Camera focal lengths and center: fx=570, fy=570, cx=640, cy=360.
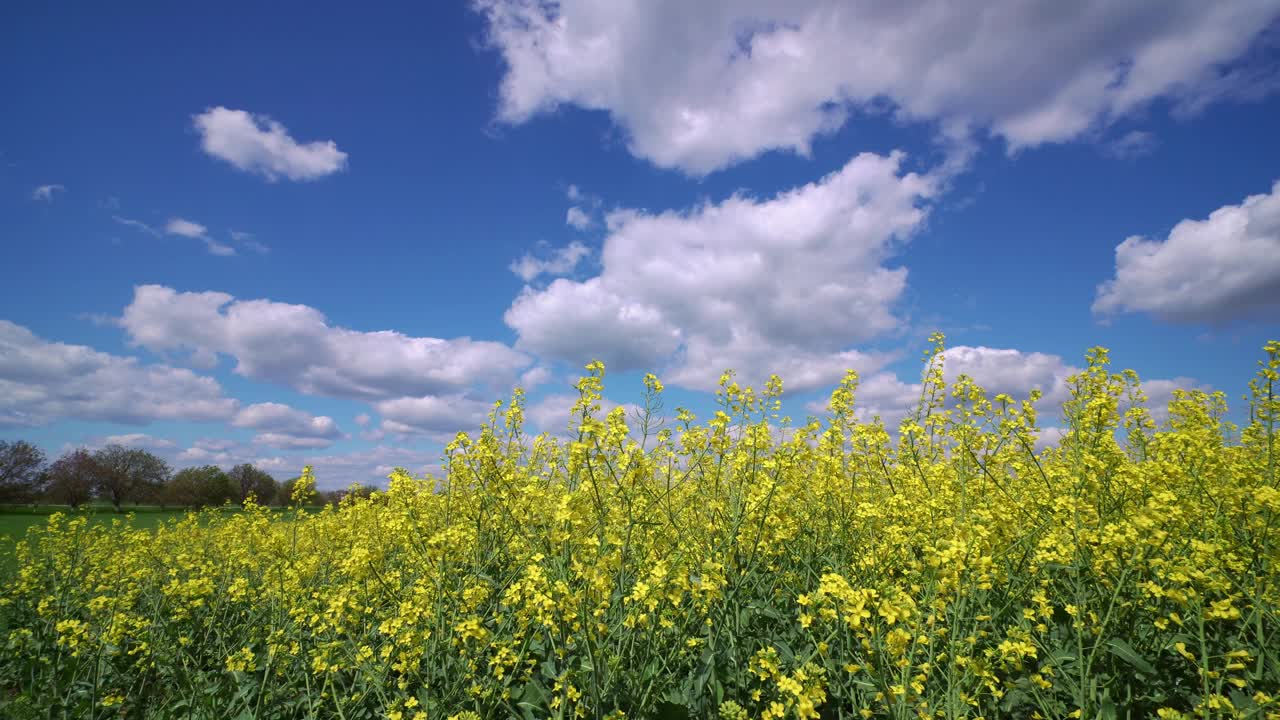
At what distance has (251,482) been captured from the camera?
198 ft

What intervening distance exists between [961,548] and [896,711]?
3.09 feet

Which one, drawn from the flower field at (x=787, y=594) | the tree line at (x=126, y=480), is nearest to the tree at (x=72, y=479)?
the tree line at (x=126, y=480)

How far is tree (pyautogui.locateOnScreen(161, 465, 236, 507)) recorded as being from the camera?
58844 millimetres

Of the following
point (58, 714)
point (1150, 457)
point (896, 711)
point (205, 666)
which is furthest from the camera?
point (205, 666)

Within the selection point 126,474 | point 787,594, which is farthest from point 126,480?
point 787,594

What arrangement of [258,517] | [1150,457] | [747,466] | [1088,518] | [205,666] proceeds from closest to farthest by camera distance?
[1088,518] < [747,466] < [1150,457] < [205,666] < [258,517]

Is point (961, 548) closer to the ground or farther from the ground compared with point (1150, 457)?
closer to the ground

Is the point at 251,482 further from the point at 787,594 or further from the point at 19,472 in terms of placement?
the point at 787,594

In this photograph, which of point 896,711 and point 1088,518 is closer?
point 896,711

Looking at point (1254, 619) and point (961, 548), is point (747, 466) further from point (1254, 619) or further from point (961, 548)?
point (1254, 619)

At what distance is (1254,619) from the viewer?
3.62m

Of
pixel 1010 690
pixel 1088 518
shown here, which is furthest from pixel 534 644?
pixel 1088 518

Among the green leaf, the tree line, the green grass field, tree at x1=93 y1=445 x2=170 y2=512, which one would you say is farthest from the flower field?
tree at x1=93 y1=445 x2=170 y2=512

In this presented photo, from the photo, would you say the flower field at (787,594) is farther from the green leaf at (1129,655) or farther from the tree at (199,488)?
the tree at (199,488)
